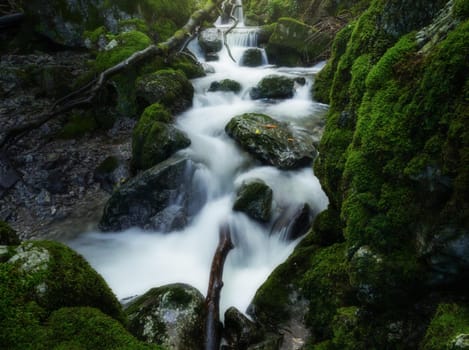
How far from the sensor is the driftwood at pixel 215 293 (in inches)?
159

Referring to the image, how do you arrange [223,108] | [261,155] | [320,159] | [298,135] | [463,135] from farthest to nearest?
1. [223,108]
2. [298,135]
3. [261,155]
4. [320,159]
5. [463,135]

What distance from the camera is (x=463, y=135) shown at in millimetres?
2236

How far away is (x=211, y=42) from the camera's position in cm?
1562

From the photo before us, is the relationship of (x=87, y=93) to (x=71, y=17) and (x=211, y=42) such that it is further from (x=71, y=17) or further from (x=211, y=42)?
(x=211, y=42)

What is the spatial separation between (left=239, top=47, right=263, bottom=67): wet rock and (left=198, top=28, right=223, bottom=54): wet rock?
2001mm

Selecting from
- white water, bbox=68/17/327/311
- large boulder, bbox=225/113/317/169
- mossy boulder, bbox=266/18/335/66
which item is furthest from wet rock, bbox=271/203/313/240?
mossy boulder, bbox=266/18/335/66

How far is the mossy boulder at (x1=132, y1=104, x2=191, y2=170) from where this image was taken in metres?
7.76

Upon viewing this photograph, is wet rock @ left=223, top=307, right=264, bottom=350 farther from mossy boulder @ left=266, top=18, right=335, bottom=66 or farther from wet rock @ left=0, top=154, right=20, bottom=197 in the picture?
mossy boulder @ left=266, top=18, right=335, bottom=66

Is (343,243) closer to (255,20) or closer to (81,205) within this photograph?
(81,205)

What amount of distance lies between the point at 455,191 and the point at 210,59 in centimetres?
1429

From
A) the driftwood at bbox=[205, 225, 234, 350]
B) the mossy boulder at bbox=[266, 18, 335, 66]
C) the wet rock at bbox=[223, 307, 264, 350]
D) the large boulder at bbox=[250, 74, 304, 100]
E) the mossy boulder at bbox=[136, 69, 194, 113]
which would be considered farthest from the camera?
the mossy boulder at bbox=[266, 18, 335, 66]

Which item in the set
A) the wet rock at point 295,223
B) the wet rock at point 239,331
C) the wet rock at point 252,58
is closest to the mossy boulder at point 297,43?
the wet rock at point 252,58

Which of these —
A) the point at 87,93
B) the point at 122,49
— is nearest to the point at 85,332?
the point at 87,93

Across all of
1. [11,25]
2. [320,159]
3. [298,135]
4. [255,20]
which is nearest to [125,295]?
[320,159]
